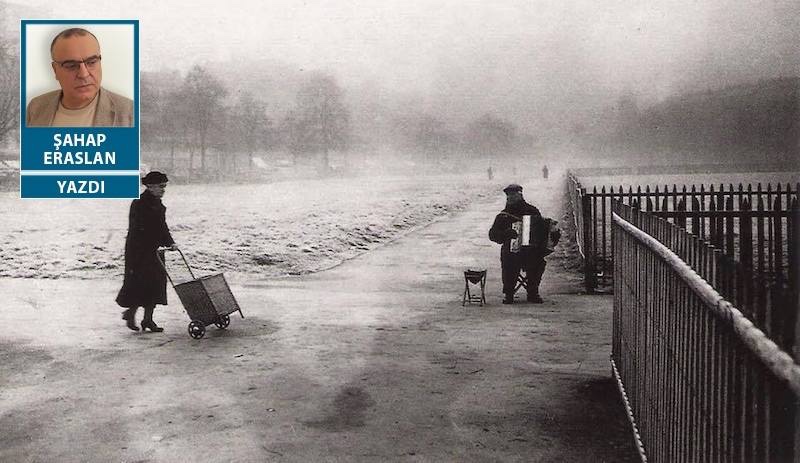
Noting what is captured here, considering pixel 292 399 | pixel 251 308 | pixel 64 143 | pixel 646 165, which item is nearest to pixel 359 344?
pixel 292 399

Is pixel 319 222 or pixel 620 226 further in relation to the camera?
pixel 319 222

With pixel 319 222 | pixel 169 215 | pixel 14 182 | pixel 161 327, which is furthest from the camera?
pixel 14 182

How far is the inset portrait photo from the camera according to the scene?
1075 cm

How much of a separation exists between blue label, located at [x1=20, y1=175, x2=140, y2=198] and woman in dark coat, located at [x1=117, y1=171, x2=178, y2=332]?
53.9 inches

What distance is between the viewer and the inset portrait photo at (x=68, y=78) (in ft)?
35.3

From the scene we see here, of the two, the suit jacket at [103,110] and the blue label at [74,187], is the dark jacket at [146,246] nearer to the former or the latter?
the blue label at [74,187]

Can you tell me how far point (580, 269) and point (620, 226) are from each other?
7.51 m

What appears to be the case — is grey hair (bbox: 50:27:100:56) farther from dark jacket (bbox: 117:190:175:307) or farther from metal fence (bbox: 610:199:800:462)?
metal fence (bbox: 610:199:800:462)

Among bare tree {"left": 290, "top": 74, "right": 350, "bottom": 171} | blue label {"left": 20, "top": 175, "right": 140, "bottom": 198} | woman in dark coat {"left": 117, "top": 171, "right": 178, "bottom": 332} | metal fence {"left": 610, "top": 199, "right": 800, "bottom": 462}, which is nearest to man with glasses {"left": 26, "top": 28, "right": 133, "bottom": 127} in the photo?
blue label {"left": 20, "top": 175, "right": 140, "bottom": 198}

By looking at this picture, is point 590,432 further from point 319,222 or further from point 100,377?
point 319,222

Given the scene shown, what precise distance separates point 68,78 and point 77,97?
33 centimetres

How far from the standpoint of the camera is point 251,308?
10078mm

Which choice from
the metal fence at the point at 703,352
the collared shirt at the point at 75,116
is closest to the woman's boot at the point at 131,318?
the collared shirt at the point at 75,116

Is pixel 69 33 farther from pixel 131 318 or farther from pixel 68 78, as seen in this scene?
pixel 131 318
